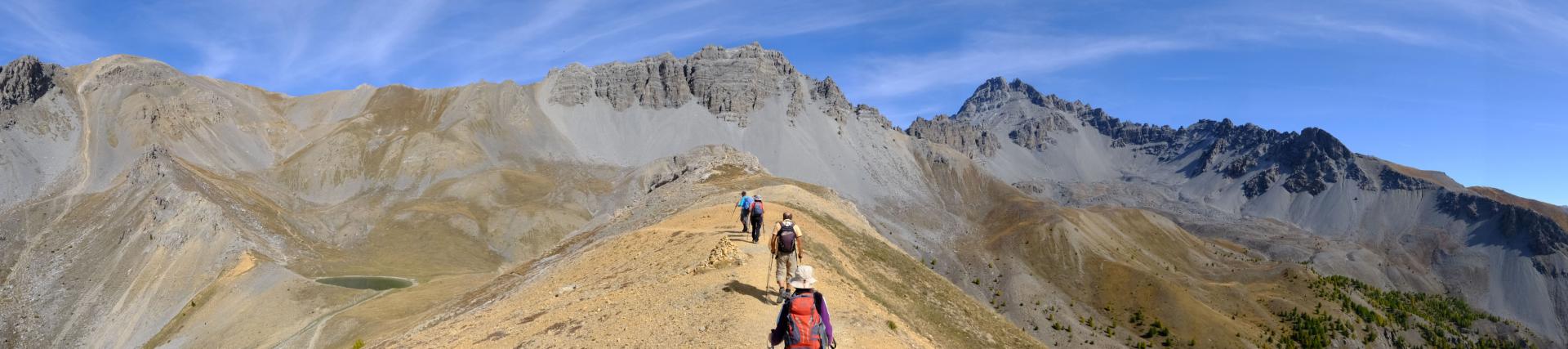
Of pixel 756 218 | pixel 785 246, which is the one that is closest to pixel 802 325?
pixel 785 246

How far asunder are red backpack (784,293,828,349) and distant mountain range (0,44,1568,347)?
13.0ft

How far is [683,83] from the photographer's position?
188125 mm

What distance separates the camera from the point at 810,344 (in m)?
10.9

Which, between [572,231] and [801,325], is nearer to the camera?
[801,325]

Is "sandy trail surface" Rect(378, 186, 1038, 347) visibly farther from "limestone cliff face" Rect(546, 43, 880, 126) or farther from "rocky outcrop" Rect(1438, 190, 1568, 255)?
"rocky outcrop" Rect(1438, 190, 1568, 255)

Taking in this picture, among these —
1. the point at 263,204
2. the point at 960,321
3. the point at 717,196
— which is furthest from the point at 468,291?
the point at 263,204

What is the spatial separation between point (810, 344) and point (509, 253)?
101 m

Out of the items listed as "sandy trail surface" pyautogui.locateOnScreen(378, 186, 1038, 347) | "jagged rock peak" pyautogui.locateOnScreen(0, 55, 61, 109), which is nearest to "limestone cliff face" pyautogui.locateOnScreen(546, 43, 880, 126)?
"jagged rock peak" pyautogui.locateOnScreen(0, 55, 61, 109)

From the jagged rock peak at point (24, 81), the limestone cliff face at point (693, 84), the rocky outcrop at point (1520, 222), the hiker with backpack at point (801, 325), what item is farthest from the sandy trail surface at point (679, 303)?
the rocky outcrop at point (1520, 222)

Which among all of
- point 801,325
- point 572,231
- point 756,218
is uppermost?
point 756,218

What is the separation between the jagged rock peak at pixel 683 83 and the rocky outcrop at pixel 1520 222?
176m

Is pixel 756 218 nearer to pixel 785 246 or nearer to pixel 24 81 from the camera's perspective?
pixel 785 246

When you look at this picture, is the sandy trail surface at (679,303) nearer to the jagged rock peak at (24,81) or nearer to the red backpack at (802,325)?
the red backpack at (802,325)

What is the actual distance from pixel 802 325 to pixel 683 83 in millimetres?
180911
